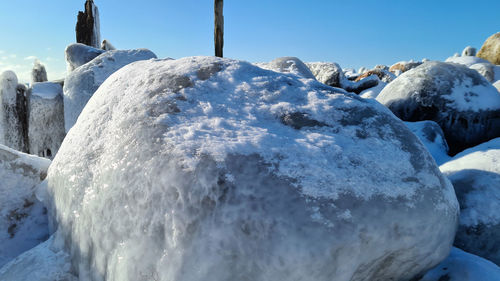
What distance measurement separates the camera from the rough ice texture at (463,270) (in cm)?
124

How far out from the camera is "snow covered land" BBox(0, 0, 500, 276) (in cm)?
95

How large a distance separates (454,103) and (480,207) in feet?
4.41

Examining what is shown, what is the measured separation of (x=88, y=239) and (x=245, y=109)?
29.8 inches

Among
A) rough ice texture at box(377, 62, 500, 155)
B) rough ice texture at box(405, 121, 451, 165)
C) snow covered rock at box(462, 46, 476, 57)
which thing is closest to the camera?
rough ice texture at box(405, 121, 451, 165)

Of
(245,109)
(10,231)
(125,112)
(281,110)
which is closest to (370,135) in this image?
(281,110)

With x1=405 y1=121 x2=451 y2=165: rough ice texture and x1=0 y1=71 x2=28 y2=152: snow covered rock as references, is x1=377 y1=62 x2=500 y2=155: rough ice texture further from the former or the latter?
x1=0 y1=71 x2=28 y2=152: snow covered rock

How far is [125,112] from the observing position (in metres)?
1.36

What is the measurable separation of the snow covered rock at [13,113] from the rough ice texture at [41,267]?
3.89 metres

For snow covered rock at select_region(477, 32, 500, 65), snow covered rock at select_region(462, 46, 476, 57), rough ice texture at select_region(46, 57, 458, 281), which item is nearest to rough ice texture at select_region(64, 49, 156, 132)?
rough ice texture at select_region(46, 57, 458, 281)

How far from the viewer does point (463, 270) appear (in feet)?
4.23

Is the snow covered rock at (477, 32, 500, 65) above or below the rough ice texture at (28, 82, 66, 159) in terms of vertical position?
above

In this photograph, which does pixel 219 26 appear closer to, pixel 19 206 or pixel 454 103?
pixel 454 103

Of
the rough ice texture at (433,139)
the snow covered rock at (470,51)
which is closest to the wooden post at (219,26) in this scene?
the rough ice texture at (433,139)

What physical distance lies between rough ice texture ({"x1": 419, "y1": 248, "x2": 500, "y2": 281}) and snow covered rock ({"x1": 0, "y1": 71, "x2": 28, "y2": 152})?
201 inches
